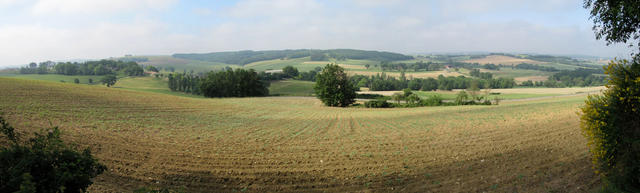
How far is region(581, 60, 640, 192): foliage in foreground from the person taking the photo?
741 cm

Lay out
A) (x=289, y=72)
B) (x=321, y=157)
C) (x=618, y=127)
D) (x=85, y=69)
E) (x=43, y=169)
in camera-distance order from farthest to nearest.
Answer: (x=289, y=72) → (x=85, y=69) → (x=321, y=157) → (x=618, y=127) → (x=43, y=169)

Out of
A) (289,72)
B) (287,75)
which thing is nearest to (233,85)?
(287,75)

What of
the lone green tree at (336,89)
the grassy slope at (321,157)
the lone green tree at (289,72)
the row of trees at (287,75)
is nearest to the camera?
the grassy slope at (321,157)

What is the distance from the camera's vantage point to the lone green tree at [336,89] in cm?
5850

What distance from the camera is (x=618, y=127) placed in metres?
7.98

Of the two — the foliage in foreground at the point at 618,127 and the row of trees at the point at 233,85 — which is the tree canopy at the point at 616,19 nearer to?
the foliage in foreground at the point at 618,127

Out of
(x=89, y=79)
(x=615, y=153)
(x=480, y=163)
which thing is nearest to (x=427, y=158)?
(x=480, y=163)

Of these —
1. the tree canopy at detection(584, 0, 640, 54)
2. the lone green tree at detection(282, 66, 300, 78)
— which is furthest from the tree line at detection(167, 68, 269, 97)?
the tree canopy at detection(584, 0, 640, 54)


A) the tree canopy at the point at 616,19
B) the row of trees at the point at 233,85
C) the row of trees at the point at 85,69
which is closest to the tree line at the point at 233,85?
the row of trees at the point at 233,85

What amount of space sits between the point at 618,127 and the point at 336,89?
50.8 meters

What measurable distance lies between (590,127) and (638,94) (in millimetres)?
1398

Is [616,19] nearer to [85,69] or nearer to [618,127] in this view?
[618,127]

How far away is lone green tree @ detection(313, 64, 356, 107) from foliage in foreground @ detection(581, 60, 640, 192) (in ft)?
162

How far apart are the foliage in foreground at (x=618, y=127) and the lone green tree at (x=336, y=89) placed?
4928 cm
